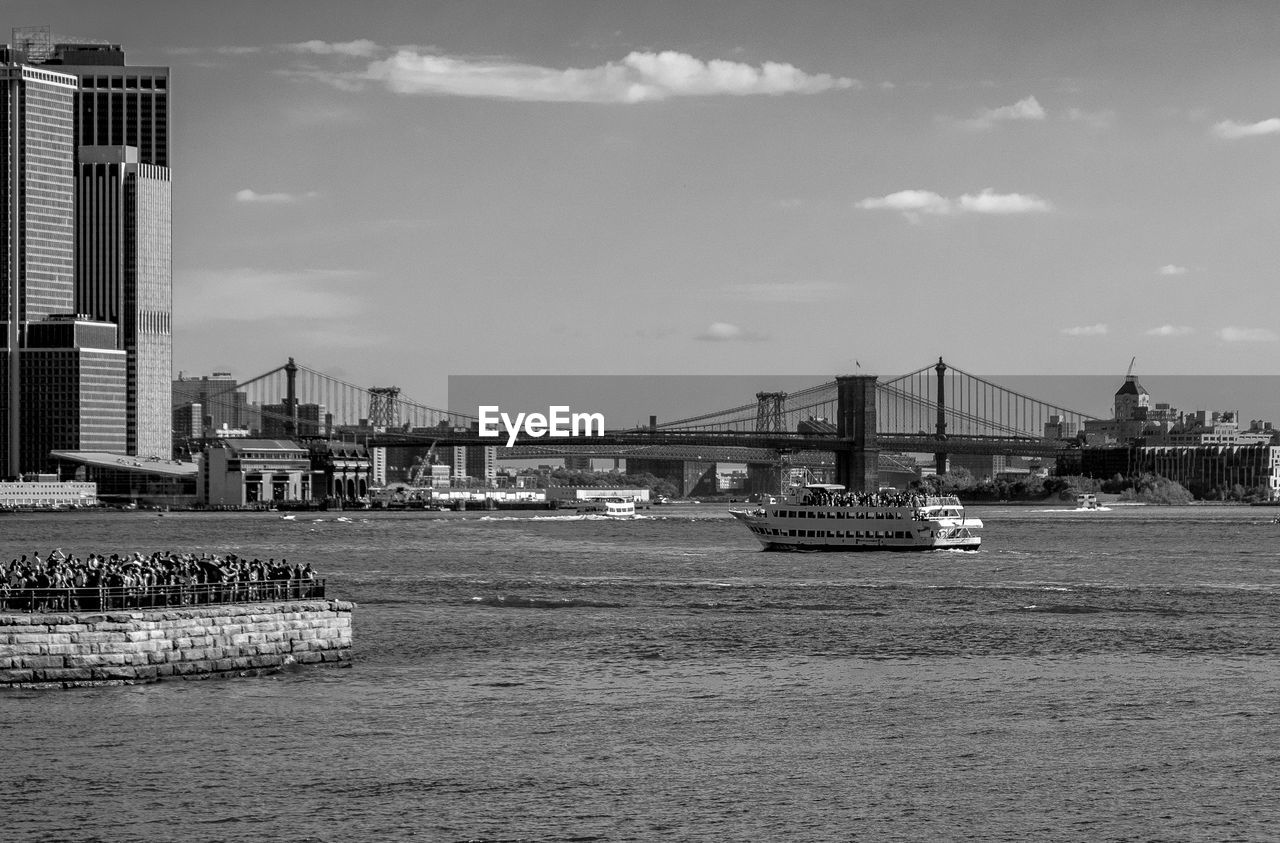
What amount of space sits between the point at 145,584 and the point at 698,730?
34.4 ft

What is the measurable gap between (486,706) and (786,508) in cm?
6087

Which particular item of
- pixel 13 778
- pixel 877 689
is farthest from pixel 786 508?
pixel 13 778

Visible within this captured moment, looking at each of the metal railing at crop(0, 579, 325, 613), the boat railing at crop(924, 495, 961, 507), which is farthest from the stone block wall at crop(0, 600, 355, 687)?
the boat railing at crop(924, 495, 961, 507)

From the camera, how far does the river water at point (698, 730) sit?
1007 inches

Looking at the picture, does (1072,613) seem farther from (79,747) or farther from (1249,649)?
Result: (79,747)

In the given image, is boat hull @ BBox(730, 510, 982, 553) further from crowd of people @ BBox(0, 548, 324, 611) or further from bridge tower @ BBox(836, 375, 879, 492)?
bridge tower @ BBox(836, 375, 879, 492)

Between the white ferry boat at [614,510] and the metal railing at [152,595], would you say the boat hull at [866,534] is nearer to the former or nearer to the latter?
the metal railing at [152,595]

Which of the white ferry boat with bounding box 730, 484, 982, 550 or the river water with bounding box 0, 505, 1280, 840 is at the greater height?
the white ferry boat with bounding box 730, 484, 982, 550

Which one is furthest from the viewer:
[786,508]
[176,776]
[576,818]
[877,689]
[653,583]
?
[786,508]

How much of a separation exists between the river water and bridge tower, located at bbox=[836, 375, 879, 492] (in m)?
111

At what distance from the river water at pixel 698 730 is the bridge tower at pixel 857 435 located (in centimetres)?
11105

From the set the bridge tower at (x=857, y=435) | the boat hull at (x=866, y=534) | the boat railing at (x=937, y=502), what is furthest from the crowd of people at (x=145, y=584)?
the bridge tower at (x=857, y=435)

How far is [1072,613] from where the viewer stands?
2160 inches

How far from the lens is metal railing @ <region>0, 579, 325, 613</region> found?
33.5 meters
